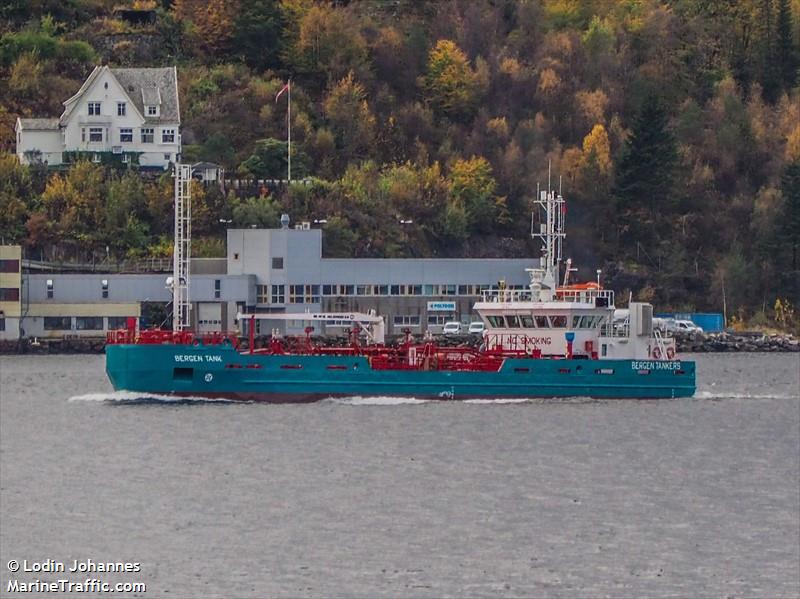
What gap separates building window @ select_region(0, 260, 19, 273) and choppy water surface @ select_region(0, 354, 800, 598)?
28.6 m

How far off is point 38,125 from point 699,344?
41.4m

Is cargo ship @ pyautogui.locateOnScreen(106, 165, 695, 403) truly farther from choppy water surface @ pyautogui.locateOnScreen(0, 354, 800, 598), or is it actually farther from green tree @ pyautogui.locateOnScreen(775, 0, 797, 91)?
green tree @ pyautogui.locateOnScreen(775, 0, 797, 91)

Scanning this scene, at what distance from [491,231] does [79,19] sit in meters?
35.7

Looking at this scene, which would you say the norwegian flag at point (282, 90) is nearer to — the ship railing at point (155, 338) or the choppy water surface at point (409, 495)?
the choppy water surface at point (409, 495)

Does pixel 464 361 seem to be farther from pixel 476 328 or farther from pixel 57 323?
pixel 57 323

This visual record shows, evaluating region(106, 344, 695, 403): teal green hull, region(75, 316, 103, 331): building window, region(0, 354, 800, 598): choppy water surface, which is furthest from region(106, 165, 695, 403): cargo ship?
region(75, 316, 103, 331): building window

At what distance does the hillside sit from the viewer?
12294 cm

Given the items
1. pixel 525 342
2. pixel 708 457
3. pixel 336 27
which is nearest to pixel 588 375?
pixel 525 342

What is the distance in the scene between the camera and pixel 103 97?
5044 inches

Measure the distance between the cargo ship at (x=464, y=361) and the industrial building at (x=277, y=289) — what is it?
1033 inches

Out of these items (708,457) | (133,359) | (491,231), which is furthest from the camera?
(491,231)

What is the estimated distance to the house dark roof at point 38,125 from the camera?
419 ft

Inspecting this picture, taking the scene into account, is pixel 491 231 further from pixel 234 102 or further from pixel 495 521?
pixel 495 521

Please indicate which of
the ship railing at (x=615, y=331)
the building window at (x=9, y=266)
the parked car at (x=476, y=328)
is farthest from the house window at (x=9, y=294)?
the ship railing at (x=615, y=331)
